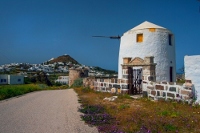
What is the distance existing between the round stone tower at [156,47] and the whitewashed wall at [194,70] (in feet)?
21.9

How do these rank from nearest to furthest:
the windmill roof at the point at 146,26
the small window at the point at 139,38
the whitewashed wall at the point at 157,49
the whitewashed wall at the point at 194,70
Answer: the whitewashed wall at the point at 194,70, the whitewashed wall at the point at 157,49, the small window at the point at 139,38, the windmill roof at the point at 146,26

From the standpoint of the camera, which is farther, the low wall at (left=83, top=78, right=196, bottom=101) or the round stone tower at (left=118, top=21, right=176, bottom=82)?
the round stone tower at (left=118, top=21, right=176, bottom=82)

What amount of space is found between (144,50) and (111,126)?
10774 millimetres

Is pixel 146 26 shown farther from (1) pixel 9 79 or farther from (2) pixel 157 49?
(1) pixel 9 79

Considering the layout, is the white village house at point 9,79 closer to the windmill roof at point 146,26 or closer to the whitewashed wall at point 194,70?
the windmill roof at point 146,26

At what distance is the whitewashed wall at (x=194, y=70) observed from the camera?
7586 mm

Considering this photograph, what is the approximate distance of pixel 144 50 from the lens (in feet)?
49.2

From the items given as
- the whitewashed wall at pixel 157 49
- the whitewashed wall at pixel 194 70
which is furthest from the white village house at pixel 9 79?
the whitewashed wall at pixel 194 70

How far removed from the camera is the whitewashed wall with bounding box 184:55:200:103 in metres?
7.59

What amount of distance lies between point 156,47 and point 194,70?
744 cm

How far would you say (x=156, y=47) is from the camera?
14922 mm

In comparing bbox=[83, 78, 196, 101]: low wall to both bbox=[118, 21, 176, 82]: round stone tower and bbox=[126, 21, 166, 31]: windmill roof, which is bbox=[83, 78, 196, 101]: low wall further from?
bbox=[126, 21, 166, 31]: windmill roof

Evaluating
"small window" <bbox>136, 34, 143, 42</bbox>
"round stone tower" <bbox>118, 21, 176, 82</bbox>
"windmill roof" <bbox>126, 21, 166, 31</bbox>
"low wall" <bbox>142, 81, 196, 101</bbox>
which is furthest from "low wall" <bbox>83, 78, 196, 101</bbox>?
"windmill roof" <bbox>126, 21, 166, 31</bbox>

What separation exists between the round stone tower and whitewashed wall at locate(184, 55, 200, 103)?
667cm
